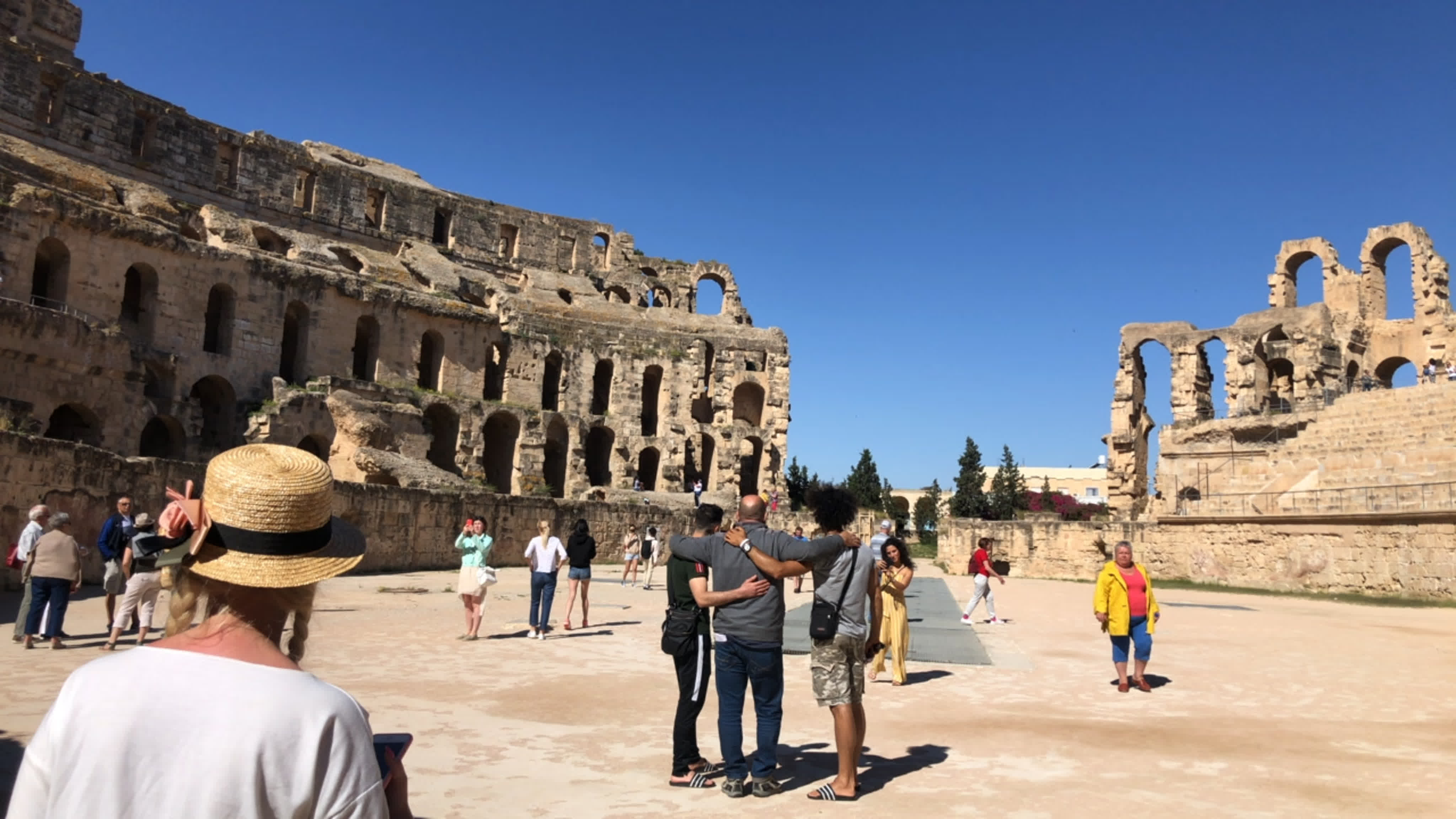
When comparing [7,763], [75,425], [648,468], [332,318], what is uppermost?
[332,318]

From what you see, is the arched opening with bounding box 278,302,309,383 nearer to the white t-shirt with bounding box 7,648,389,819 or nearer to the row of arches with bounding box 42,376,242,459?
the row of arches with bounding box 42,376,242,459

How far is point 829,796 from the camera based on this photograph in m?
5.49

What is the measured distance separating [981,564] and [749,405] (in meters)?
28.6

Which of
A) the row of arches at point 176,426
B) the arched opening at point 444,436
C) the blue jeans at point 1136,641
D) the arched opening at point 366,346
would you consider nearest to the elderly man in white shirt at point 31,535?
the blue jeans at point 1136,641

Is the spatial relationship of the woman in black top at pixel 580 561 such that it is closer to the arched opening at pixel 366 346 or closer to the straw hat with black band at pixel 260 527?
the straw hat with black band at pixel 260 527

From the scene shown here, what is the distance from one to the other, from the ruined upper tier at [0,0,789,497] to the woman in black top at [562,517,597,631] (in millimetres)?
10119

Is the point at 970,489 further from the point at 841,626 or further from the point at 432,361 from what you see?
the point at 841,626

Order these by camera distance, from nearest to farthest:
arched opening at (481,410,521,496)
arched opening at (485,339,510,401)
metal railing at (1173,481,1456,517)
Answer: metal railing at (1173,481,1456,517) → arched opening at (481,410,521,496) → arched opening at (485,339,510,401)

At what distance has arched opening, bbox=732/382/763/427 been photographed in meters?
42.6

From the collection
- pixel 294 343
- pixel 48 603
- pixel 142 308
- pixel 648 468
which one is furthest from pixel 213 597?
pixel 648 468

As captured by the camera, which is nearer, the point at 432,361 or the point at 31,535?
the point at 31,535

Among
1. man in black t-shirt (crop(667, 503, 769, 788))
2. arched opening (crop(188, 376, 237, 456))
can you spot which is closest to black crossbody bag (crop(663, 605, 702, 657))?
man in black t-shirt (crop(667, 503, 769, 788))

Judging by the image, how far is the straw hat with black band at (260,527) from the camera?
6.70 ft

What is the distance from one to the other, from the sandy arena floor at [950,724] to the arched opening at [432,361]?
72.0 feet
